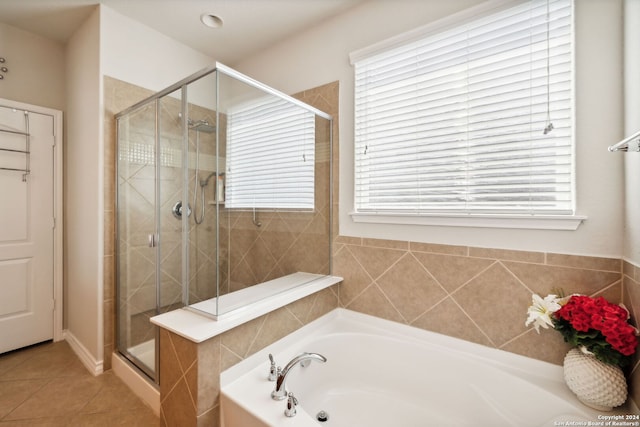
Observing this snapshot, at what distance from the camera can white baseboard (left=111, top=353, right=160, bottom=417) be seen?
5.45 feet

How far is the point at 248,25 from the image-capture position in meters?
2.18

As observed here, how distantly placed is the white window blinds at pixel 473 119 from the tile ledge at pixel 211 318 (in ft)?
2.77

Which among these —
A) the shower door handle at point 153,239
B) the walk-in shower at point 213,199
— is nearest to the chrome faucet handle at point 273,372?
the walk-in shower at point 213,199

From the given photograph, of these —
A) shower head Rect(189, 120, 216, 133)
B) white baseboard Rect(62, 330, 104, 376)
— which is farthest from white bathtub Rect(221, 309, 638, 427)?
white baseboard Rect(62, 330, 104, 376)

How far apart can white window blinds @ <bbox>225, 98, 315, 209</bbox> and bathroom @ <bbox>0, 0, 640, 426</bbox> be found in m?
0.25

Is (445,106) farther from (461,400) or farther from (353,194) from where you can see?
(461,400)

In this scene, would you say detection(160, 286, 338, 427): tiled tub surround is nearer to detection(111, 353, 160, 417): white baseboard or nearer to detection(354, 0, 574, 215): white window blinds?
detection(111, 353, 160, 417): white baseboard

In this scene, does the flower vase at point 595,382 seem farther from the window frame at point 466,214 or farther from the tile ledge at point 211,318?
the tile ledge at point 211,318

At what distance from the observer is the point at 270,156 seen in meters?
1.82

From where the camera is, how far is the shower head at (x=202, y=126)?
1426 mm

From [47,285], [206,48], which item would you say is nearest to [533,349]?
[206,48]

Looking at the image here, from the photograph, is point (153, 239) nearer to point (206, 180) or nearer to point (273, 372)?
point (206, 180)

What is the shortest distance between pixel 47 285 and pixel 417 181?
10.7 feet

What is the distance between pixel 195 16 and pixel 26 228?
7.49 ft
